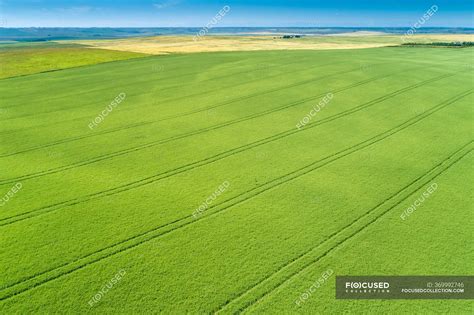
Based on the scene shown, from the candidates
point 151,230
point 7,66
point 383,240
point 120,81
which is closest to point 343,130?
point 383,240

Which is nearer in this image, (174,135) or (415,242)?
(415,242)

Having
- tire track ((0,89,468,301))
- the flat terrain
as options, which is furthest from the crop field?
the flat terrain

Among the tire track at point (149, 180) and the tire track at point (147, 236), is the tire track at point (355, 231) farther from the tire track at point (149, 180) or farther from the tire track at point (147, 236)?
the tire track at point (149, 180)

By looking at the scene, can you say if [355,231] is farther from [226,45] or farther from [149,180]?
[226,45]

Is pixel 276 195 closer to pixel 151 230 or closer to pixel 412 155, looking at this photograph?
pixel 151 230

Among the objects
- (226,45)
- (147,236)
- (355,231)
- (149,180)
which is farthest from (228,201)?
(226,45)

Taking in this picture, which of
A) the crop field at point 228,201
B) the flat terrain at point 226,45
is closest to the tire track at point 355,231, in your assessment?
the crop field at point 228,201

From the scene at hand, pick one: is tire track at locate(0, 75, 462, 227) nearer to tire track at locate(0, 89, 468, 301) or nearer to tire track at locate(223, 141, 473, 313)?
tire track at locate(0, 89, 468, 301)

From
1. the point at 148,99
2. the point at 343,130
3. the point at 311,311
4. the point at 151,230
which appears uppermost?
the point at 148,99
